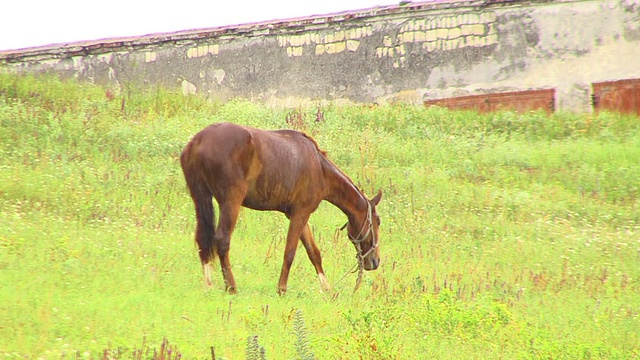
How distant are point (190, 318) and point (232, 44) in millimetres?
13871

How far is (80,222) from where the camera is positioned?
1072 centimetres

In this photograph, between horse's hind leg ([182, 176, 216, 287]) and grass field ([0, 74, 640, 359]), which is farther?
horse's hind leg ([182, 176, 216, 287])

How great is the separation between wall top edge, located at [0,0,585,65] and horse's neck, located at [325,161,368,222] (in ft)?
34.0

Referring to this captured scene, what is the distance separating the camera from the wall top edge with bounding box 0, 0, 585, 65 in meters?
19.6

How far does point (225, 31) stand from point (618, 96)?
8.77 m

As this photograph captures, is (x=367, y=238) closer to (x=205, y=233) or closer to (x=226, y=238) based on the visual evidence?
(x=226, y=238)

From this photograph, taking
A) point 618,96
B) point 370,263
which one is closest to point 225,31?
point 618,96

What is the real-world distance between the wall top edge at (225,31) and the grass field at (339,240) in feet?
7.72

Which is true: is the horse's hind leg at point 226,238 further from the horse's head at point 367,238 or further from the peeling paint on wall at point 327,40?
the peeling paint on wall at point 327,40

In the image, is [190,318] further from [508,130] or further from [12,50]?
[12,50]

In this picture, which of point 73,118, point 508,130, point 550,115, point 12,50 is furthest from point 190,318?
point 12,50

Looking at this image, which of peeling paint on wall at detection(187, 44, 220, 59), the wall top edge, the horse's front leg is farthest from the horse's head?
peeling paint on wall at detection(187, 44, 220, 59)

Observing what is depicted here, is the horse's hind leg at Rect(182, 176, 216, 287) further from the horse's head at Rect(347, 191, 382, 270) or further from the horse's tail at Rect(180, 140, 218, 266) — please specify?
the horse's head at Rect(347, 191, 382, 270)

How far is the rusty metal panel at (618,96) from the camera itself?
61.7 ft
